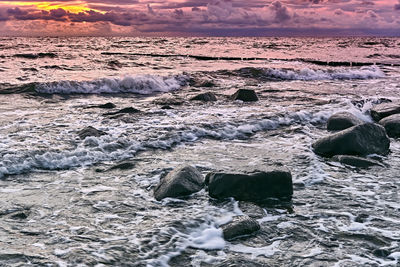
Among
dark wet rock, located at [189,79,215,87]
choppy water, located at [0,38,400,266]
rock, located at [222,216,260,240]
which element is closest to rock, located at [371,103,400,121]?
choppy water, located at [0,38,400,266]

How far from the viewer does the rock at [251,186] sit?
5387mm

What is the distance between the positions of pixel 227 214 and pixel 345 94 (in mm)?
13464

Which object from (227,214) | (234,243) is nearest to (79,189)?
(227,214)

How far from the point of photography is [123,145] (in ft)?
26.3

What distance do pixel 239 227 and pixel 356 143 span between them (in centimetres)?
397

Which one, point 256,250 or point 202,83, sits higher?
point 202,83

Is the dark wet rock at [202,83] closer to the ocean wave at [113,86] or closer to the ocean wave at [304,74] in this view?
the ocean wave at [113,86]

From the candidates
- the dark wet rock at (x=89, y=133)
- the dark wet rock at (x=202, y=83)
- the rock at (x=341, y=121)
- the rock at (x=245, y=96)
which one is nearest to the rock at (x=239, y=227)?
the dark wet rock at (x=89, y=133)

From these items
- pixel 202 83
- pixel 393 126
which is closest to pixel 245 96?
pixel 393 126

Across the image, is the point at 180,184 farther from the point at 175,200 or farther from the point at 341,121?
the point at 341,121

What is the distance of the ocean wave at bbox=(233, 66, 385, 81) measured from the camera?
24125mm

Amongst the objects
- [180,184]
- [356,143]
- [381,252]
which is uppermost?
[356,143]

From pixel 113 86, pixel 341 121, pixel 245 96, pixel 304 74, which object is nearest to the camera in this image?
pixel 341 121

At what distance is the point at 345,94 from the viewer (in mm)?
16781
